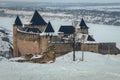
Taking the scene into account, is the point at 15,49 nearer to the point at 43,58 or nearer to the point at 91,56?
the point at 91,56

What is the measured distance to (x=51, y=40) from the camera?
25.6m

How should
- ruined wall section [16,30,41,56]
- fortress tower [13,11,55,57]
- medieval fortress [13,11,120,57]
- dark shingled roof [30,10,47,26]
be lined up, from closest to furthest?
1. medieval fortress [13,11,120,57]
2. fortress tower [13,11,55,57]
3. ruined wall section [16,30,41,56]
4. dark shingled roof [30,10,47,26]

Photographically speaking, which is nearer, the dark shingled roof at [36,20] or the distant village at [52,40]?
the distant village at [52,40]

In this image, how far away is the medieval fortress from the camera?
25188 mm

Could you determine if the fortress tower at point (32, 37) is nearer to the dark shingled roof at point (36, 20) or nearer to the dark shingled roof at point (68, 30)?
the dark shingled roof at point (36, 20)

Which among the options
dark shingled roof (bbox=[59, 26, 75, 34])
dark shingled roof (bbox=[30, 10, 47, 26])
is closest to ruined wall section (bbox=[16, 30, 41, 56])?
dark shingled roof (bbox=[30, 10, 47, 26])

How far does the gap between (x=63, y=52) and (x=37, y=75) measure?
13838 millimetres

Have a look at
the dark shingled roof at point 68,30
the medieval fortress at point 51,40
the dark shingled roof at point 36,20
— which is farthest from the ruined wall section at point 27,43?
the dark shingled roof at point 68,30

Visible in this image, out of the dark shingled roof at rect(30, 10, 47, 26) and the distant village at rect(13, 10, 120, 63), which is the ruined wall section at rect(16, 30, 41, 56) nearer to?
the distant village at rect(13, 10, 120, 63)

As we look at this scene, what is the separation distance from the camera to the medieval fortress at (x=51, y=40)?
2519 centimetres

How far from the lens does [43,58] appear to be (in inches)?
734

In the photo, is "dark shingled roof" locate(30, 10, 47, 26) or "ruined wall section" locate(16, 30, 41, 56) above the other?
"dark shingled roof" locate(30, 10, 47, 26)

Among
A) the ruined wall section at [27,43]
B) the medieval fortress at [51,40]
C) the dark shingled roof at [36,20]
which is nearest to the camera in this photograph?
the medieval fortress at [51,40]

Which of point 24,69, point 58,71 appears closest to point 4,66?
point 24,69
